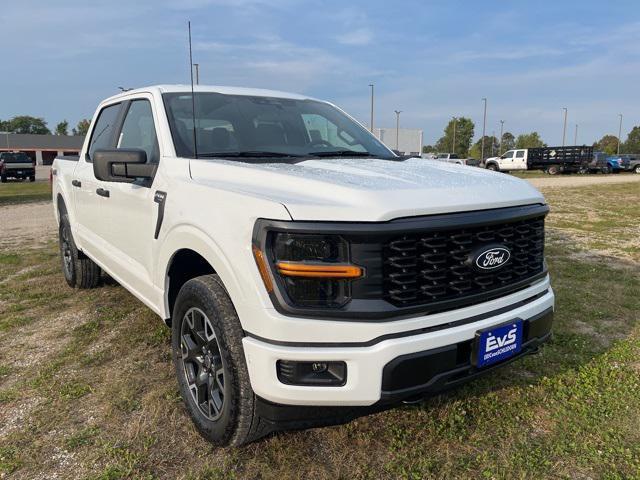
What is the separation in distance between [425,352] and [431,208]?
60 cm

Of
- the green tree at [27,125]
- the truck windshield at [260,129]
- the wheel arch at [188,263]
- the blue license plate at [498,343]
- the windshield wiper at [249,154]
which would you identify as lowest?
the blue license plate at [498,343]

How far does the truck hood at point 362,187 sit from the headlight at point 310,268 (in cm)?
10

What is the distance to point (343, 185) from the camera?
2.15 m

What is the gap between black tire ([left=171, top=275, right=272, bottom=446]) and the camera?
2.22m

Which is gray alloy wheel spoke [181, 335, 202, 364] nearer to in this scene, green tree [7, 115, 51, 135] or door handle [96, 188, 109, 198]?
door handle [96, 188, 109, 198]

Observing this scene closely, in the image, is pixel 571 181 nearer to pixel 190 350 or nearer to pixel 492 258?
pixel 492 258

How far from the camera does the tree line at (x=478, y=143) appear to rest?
278 feet

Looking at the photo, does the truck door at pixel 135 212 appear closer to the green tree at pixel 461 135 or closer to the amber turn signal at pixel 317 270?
the amber turn signal at pixel 317 270

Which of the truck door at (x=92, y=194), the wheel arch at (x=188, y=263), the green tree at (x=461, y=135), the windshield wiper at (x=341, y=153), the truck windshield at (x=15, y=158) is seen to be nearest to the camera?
the wheel arch at (x=188, y=263)

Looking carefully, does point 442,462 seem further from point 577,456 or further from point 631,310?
point 631,310

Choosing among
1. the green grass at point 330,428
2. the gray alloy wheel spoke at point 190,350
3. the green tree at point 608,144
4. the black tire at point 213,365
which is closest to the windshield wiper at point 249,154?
the black tire at point 213,365

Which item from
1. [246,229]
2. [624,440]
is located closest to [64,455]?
[246,229]

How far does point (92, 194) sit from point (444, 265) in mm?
3117

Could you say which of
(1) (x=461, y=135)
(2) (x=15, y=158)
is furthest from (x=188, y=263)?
(1) (x=461, y=135)
